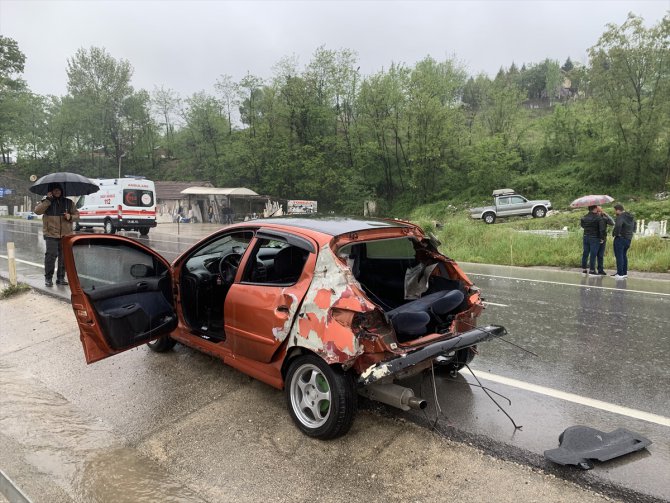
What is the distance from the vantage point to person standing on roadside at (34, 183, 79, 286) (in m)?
7.81

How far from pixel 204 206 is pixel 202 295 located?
34.3 metres

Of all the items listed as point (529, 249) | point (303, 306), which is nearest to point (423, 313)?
point (303, 306)

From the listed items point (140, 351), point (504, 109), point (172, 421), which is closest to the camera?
point (172, 421)

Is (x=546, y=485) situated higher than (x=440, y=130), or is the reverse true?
(x=440, y=130)

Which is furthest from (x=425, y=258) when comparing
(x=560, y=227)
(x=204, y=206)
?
(x=204, y=206)

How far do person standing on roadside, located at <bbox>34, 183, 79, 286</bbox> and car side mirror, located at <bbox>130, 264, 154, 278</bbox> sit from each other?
14.7 ft

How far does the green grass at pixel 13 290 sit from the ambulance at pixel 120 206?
13.9 m

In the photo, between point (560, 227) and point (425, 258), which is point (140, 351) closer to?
point (425, 258)

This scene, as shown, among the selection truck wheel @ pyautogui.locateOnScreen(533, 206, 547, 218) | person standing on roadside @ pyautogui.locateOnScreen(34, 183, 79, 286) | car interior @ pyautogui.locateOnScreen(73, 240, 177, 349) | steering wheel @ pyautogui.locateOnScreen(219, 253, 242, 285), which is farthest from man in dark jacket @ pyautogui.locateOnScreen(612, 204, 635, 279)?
truck wheel @ pyautogui.locateOnScreen(533, 206, 547, 218)

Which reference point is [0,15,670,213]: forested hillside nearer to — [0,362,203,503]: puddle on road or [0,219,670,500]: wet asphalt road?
[0,219,670,500]: wet asphalt road

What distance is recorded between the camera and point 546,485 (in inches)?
106

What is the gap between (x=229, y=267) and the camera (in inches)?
179

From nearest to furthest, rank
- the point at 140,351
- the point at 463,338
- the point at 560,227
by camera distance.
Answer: the point at 463,338 < the point at 140,351 < the point at 560,227

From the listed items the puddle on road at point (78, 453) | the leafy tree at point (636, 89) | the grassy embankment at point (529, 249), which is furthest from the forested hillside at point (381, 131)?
the puddle on road at point (78, 453)
